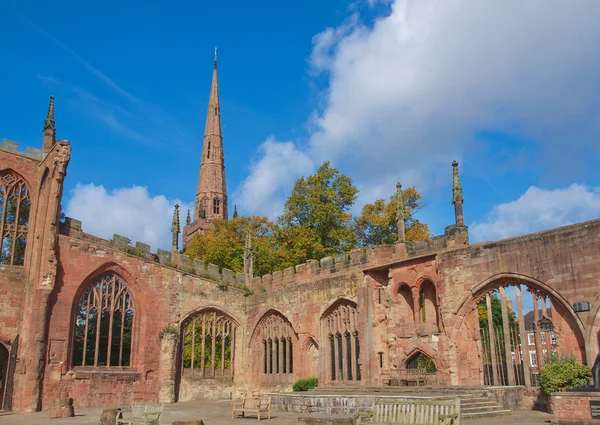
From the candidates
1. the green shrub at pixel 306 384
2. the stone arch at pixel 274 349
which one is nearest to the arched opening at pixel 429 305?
the green shrub at pixel 306 384

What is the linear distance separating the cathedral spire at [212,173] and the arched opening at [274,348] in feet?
118

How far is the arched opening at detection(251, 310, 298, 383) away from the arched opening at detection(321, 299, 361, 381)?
211 cm

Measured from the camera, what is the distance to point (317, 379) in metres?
22.6

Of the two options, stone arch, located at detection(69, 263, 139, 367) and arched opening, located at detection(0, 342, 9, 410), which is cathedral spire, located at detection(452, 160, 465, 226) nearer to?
stone arch, located at detection(69, 263, 139, 367)

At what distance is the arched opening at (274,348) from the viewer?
81.8 ft

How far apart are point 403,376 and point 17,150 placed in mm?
17350

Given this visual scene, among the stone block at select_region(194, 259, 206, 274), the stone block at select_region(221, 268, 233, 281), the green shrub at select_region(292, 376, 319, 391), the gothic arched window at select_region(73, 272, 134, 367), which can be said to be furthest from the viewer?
the stone block at select_region(221, 268, 233, 281)

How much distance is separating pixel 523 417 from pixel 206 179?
52.5 meters

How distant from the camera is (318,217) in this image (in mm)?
34094

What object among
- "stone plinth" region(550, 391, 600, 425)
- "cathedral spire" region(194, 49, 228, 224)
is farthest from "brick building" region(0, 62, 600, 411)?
"cathedral spire" region(194, 49, 228, 224)

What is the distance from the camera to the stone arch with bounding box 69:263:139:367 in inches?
896

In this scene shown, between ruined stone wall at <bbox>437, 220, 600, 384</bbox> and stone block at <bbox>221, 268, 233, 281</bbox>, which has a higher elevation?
stone block at <bbox>221, 268, 233, 281</bbox>

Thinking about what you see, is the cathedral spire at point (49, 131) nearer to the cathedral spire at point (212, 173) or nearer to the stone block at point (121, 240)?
the stone block at point (121, 240)

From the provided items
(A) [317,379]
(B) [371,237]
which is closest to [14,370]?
(A) [317,379]
